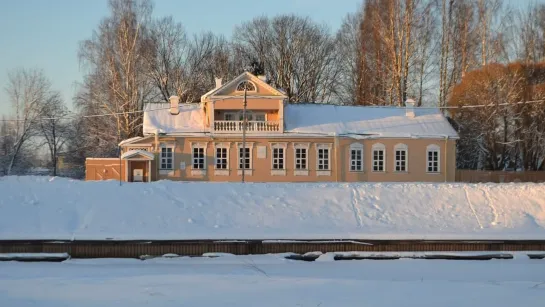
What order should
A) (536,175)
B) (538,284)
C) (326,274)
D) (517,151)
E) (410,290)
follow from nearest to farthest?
(410,290) → (538,284) → (326,274) → (536,175) → (517,151)

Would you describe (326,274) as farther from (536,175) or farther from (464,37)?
(464,37)

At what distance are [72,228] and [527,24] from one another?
40.4 m

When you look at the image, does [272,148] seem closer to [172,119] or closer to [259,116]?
[259,116]

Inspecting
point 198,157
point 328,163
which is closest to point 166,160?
point 198,157

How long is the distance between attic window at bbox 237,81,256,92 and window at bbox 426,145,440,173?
40.6 ft

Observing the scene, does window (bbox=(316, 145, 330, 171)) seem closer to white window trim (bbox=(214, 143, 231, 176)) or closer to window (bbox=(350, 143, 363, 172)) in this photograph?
window (bbox=(350, 143, 363, 172))

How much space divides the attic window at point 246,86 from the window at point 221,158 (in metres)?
4.35

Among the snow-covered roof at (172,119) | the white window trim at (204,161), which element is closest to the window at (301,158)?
the white window trim at (204,161)

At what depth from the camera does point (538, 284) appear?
564 inches

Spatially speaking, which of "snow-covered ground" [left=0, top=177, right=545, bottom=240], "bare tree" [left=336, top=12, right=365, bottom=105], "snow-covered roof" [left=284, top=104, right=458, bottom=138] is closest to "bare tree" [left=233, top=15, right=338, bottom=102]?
"bare tree" [left=336, top=12, right=365, bottom=105]

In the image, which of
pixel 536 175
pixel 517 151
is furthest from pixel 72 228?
pixel 517 151

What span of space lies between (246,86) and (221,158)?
5255 millimetres

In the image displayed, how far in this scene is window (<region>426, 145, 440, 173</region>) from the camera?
135ft

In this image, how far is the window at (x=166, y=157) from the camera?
3966cm
